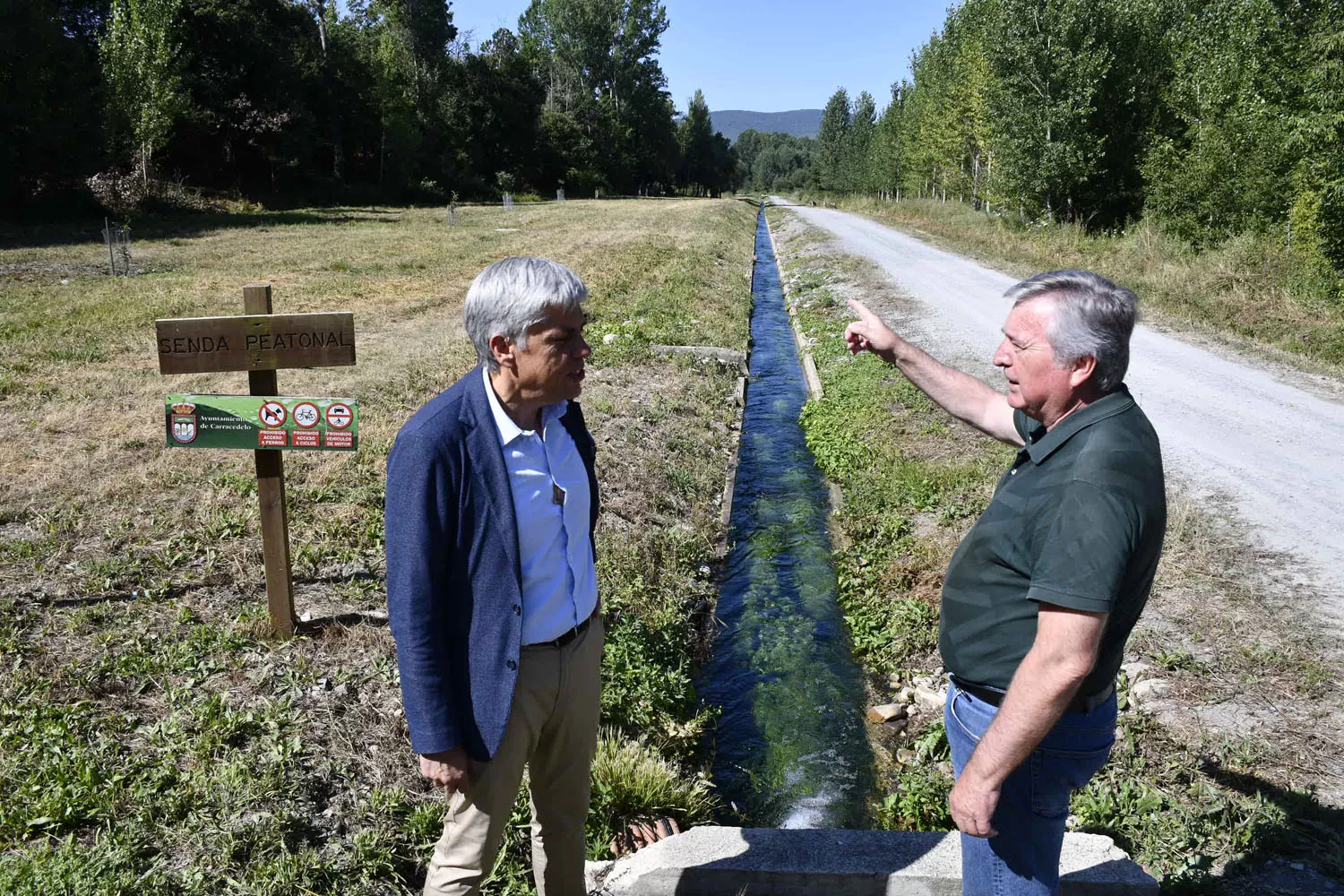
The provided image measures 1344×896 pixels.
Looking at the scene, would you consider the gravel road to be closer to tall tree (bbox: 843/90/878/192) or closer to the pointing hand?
the pointing hand

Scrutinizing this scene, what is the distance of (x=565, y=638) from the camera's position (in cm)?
257

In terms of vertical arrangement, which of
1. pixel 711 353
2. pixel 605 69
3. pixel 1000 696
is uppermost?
pixel 605 69

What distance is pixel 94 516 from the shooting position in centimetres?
614

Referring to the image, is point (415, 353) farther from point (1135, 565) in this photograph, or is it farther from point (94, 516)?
point (1135, 565)

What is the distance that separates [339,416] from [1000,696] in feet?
10.7

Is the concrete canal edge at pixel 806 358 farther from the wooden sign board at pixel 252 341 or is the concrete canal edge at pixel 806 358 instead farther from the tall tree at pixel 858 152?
the tall tree at pixel 858 152

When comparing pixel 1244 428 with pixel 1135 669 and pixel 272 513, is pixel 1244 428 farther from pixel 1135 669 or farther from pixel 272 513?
pixel 272 513

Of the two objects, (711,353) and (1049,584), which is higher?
(1049,584)

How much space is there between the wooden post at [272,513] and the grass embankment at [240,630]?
0.55 feet

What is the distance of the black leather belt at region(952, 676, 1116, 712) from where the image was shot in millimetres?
2164

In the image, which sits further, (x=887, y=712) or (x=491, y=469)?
(x=887, y=712)

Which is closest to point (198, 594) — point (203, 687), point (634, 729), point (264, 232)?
point (203, 687)

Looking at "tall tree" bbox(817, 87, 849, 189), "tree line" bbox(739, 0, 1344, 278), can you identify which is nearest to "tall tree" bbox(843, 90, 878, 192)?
"tall tree" bbox(817, 87, 849, 189)

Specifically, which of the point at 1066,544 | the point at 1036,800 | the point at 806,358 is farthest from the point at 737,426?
the point at 1066,544
